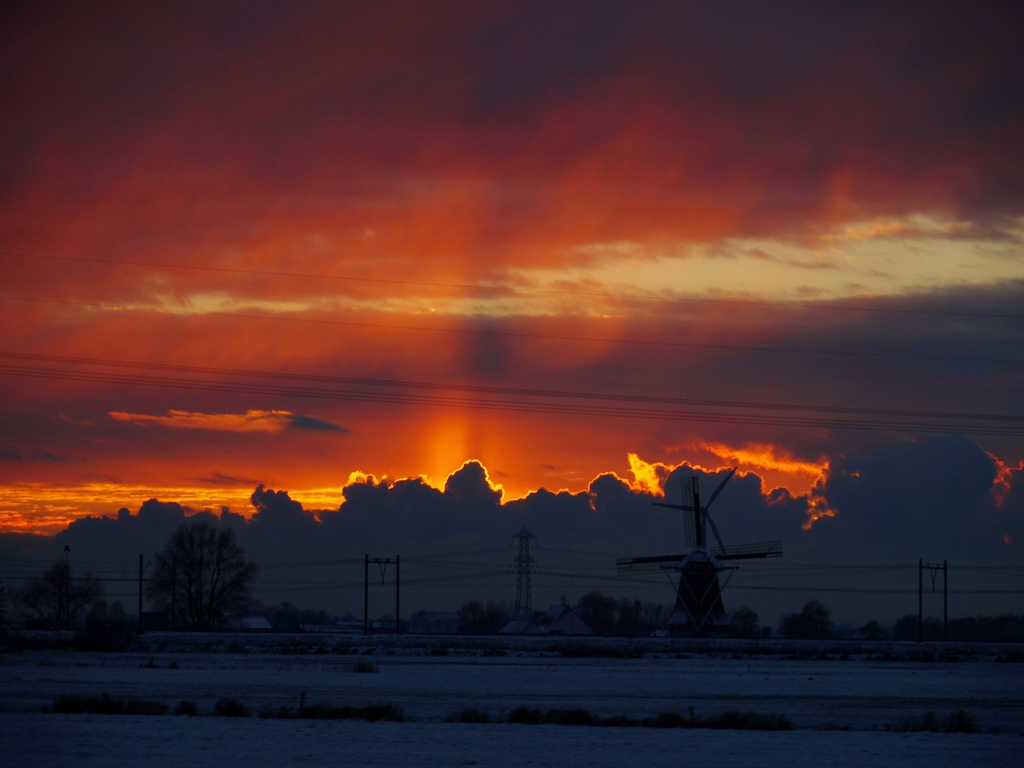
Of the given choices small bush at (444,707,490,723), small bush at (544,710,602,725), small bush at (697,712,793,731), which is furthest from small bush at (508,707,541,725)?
small bush at (697,712,793,731)

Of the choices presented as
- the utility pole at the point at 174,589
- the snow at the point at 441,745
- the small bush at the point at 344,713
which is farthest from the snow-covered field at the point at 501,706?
the utility pole at the point at 174,589

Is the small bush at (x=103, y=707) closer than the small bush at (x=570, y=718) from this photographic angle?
No

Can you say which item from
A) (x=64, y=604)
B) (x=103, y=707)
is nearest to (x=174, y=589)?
(x=64, y=604)

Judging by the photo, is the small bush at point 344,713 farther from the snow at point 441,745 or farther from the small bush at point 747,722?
the small bush at point 747,722

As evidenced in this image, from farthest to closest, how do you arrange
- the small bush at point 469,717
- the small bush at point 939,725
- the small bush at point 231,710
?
1. the small bush at point 231,710
2. the small bush at point 469,717
3. the small bush at point 939,725

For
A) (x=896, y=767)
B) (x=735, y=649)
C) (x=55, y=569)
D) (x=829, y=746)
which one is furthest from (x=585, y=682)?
(x=55, y=569)

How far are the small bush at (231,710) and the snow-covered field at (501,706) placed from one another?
59cm

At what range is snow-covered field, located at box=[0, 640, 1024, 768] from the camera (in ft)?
88.1

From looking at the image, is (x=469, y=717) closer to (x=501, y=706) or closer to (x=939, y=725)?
(x=501, y=706)

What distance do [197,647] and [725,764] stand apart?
2704 inches

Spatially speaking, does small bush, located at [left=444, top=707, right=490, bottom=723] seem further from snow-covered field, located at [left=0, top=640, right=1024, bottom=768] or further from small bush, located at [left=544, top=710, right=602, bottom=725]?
small bush, located at [left=544, top=710, right=602, bottom=725]

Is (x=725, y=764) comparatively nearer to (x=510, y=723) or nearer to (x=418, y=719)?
(x=510, y=723)

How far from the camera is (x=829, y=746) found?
2855 centimetres

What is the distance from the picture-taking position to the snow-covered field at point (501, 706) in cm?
2686
